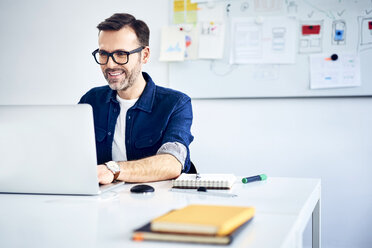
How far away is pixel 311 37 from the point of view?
106 inches

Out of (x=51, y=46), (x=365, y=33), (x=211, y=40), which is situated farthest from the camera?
(x=51, y=46)

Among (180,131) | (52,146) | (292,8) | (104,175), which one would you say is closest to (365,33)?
(292,8)

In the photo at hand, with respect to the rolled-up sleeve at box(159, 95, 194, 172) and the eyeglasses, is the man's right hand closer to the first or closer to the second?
the rolled-up sleeve at box(159, 95, 194, 172)

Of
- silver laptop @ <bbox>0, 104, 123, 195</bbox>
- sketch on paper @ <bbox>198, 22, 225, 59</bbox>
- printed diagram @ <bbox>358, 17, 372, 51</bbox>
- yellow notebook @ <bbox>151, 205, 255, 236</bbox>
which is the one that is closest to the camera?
yellow notebook @ <bbox>151, 205, 255, 236</bbox>

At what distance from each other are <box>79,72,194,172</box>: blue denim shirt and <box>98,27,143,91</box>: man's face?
0.08 m

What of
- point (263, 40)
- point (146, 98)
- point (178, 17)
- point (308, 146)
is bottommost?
point (308, 146)

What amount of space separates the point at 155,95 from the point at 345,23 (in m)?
1.20

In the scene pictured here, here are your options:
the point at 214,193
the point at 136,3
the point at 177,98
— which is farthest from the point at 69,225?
the point at 136,3

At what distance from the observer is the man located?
81.8 inches

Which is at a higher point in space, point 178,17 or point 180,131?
point 178,17

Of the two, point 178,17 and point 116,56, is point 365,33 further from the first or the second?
point 116,56

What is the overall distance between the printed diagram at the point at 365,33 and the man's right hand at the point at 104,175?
68.0 inches

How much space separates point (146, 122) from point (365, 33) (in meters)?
1.36

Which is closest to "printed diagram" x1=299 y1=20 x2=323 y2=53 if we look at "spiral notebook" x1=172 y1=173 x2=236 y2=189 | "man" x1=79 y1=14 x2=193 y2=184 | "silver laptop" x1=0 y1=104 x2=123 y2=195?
"man" x1=79 y1=14 x2=193 y2=184
